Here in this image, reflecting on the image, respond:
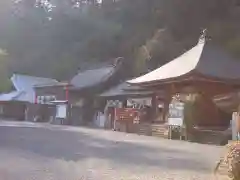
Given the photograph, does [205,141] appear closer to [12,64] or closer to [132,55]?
[132,55]

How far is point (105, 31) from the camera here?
1937 inches

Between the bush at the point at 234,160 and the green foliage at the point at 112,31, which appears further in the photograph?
the green foliage at the point at 112,31

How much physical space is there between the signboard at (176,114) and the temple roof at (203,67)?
1.41 metres

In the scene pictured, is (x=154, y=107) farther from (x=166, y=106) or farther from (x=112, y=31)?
(x=112, y=31)

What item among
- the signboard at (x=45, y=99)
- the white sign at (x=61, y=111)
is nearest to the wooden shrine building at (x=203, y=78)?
the white sign at (x=61, y=111)

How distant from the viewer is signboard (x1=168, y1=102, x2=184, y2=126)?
66.3 ft

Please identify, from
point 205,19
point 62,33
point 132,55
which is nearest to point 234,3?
point 205,19

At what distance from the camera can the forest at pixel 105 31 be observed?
31.9 metres

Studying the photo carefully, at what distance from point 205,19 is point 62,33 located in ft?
89.8

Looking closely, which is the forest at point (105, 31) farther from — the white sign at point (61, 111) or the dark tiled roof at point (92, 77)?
the white sign at point (61, 111)

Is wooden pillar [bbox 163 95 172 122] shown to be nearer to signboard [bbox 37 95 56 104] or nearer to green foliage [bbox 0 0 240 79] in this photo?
green foliage [bbox 0 0 240 79]

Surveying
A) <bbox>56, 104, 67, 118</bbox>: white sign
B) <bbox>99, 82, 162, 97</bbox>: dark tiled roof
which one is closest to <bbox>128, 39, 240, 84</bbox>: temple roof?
<bbox>99, 82, 162, 97</bbox>: dark tiled roof

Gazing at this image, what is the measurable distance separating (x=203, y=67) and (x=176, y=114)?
2.91 meters

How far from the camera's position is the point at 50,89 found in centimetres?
4266
